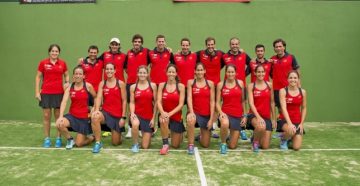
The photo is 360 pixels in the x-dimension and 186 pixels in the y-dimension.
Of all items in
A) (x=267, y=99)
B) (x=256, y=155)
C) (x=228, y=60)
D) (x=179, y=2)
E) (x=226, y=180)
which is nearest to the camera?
(x=226, y=180)

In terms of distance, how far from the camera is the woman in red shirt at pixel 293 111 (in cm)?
524

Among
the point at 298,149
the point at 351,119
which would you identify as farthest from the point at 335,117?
the point at 298,149

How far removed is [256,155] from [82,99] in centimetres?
279

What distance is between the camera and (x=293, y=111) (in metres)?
5.36

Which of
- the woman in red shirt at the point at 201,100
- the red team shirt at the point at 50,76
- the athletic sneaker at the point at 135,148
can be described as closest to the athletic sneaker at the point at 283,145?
the woman in red shirt at the point at 201,100

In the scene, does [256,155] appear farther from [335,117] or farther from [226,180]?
[335,117]

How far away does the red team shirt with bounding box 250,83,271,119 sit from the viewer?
17.4ft

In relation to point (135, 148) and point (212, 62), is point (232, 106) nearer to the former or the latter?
point (212, 62)

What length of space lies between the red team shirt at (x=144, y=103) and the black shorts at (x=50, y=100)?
1.32 meters

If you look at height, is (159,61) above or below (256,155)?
above

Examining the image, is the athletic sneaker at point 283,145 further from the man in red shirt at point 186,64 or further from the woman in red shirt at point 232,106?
the man in red shirt at point 186,64

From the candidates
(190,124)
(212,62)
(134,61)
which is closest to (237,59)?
(212,62)

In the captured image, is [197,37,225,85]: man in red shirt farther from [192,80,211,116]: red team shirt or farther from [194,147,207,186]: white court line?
[194,147,207,186]: white court line

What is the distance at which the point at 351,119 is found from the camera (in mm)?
8016
